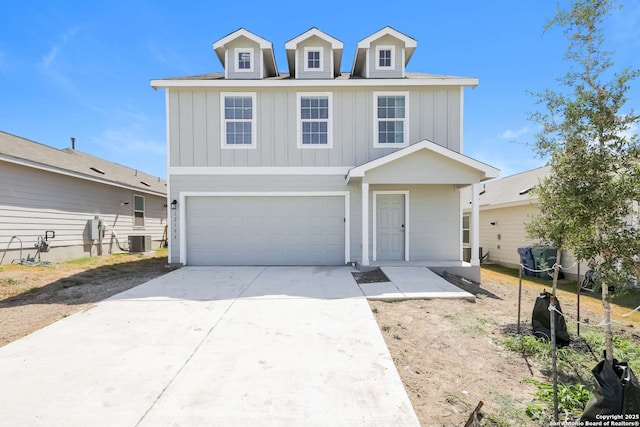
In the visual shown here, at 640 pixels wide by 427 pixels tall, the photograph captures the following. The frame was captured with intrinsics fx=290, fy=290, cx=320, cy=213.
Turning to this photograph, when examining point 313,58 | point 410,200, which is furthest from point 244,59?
point 410,200

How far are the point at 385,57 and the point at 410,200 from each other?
4.78m

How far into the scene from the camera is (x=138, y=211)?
595 inches

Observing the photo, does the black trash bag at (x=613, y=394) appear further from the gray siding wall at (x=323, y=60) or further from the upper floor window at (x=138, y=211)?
the upper floor window at (x=138, y=211)

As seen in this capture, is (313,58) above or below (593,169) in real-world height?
above

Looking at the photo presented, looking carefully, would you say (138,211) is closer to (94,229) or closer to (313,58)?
(94,229)

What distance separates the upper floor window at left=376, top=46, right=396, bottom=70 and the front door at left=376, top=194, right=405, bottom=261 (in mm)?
4235

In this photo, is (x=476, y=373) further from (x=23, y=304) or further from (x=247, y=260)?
(x=23, y=304)

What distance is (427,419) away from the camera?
8.13 ft

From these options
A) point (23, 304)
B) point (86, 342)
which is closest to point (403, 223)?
point (86, 342)

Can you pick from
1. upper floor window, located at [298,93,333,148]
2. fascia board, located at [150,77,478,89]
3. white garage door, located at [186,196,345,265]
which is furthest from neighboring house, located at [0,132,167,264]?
upper floor window, located at [298,93,333,148]

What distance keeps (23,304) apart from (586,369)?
29.8 ft

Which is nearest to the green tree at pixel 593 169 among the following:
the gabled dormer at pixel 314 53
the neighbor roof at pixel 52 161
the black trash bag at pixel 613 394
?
the black trash bag at pixel 613 394

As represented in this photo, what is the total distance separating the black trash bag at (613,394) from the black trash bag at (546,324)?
185cm

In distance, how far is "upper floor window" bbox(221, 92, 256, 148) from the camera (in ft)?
29.8
